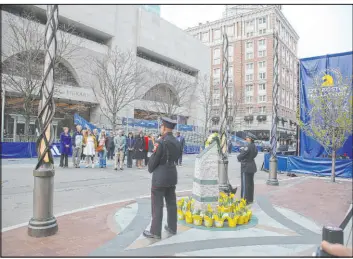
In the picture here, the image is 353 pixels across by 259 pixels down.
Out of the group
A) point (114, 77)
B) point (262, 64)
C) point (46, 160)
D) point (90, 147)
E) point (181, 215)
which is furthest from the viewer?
point (262, 64)

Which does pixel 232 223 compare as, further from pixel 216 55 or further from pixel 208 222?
pixel 216 55

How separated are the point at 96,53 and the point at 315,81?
23.2m

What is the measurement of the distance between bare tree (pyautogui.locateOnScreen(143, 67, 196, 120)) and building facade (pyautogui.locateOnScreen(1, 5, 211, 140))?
192 millimetres

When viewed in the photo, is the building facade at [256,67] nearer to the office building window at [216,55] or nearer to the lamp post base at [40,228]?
the office building window at [216,55]

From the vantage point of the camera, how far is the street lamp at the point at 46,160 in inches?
179

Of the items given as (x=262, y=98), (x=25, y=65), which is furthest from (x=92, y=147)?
(x=262, y=98)

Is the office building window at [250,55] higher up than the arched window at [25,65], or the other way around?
the office building window at [250,55]

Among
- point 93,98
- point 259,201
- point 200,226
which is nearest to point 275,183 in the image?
point 259,201

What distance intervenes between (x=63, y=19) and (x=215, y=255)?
92.0 feet

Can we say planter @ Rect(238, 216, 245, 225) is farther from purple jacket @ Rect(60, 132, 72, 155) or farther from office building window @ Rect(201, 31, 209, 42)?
office building window @ Rect(201, 31, 209, 42)

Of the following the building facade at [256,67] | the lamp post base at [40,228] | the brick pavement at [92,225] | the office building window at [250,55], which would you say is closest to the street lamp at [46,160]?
the lamp post base at [40,228]

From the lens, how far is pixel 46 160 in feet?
15.4

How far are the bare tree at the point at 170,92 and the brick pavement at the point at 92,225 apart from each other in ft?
90.8

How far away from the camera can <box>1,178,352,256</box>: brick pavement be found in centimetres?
405
